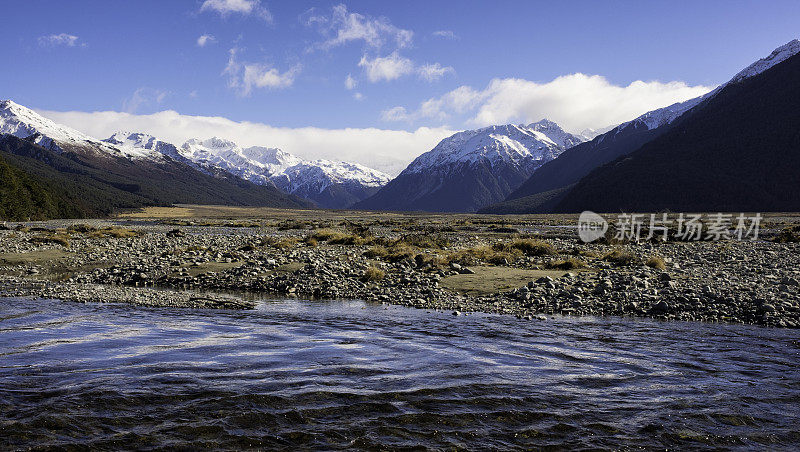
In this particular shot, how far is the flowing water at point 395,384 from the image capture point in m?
7.50

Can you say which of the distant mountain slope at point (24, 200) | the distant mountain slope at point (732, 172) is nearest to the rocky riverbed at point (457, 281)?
the distant mountain slope at point (24, 200)

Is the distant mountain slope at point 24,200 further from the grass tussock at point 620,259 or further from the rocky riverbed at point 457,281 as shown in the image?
the grass tussock at point 620,259

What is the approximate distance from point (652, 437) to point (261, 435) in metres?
6.05

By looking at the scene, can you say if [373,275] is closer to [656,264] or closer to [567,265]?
[567,265]

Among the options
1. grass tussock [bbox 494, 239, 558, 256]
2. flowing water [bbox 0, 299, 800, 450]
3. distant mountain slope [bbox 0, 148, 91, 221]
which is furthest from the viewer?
distant mountain slope [bbox 0, 148, 91, 221]

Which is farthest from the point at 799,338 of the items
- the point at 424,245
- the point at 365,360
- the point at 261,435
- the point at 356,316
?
the point at 424,245

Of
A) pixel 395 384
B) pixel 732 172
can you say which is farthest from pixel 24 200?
pixel 732 172

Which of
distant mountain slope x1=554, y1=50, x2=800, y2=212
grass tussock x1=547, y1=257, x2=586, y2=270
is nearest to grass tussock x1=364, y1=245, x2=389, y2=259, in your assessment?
grass tussock x1=547, y1=257, x2=586, y2=270

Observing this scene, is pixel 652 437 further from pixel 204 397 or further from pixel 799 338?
pixel 799 338

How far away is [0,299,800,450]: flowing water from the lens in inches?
295

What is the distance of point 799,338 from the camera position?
13602 mm

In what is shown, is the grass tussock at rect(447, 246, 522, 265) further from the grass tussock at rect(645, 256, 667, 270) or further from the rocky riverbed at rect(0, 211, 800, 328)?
the grass tussock at rect(645, 256, 667, 270)

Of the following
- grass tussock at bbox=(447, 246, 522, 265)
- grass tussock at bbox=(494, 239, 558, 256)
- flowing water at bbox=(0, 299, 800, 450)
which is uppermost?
grass tussock at bbox=(494, 239, 558, 256)

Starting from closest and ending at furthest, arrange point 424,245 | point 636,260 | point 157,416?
point 157,416, point 636,260, point 424,245
